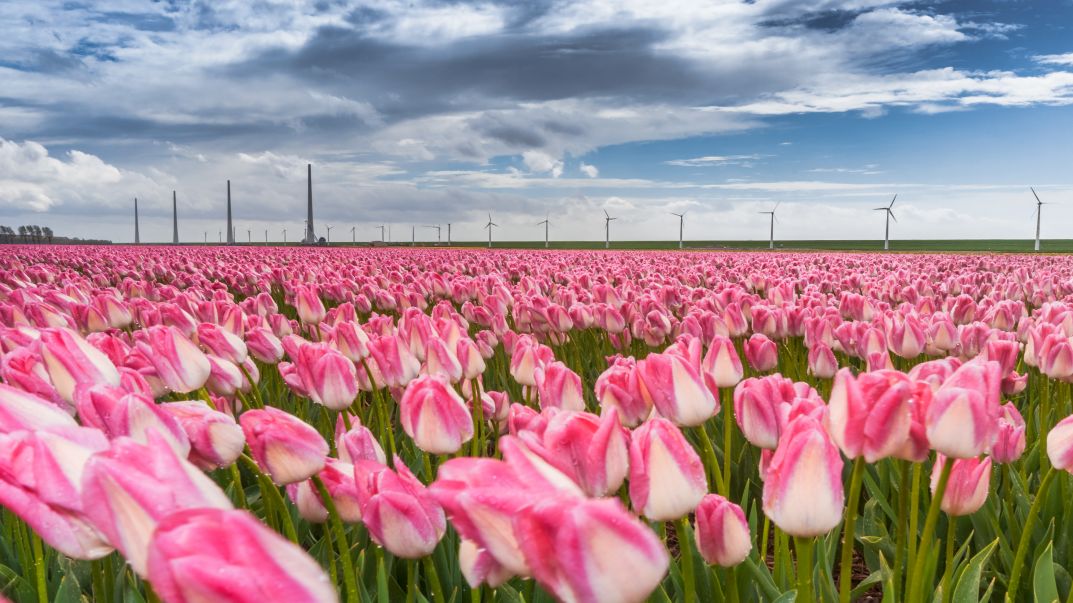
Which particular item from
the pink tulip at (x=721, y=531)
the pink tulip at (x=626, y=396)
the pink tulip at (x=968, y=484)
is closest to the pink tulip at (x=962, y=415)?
the pink tulip at (x=721, y=531)

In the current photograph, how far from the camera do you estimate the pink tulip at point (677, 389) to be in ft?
6.77

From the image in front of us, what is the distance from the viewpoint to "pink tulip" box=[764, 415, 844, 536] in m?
1.38

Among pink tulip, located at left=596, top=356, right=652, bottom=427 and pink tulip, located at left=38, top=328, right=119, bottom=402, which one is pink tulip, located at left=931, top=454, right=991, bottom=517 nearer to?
pink tulip, located at left=596, top=356, right=652, bottom=427

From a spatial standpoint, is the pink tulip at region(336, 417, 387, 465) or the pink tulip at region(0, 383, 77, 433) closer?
the pink tulip at region(0, 383, 77, 433)

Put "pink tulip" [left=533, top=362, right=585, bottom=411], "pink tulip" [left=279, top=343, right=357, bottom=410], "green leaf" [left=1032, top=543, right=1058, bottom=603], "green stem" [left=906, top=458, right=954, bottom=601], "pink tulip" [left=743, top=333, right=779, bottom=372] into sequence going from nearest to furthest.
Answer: "green stem" [left=906, top=458, right=954, bottom=601]
"green leaf" [left=1032, top=543, right=1058, bottom=603]
"pink tulip" [left=533, top=362, right=585, bottom=411]
"pink tulip" [left=279, top=343, right=357, bottom=410]
"pink tulip" [left=743, top=333, right=779, bottom=372]

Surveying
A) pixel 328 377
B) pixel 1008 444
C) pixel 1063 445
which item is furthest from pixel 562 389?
pixel 1008 444

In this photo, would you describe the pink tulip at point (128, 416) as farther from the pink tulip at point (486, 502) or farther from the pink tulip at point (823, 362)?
the pink tulip at point (823, 362)

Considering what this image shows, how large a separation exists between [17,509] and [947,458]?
163 cm


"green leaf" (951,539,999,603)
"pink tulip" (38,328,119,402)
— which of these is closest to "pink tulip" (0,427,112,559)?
"pink tulip" (38,328,119,402)

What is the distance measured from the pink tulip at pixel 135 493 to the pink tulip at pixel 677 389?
4.40 ft

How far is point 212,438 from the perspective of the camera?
1.54 metres

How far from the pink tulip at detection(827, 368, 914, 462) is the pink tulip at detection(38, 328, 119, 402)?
174 cm

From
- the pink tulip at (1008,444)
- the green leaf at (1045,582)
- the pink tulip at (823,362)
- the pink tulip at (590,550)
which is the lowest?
the green leaf at (1045,582)

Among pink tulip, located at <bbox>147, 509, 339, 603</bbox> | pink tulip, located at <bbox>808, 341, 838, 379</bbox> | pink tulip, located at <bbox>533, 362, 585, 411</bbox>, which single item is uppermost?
pink tulip, located at <bbox>147, 509, 339, 603</bbox>
